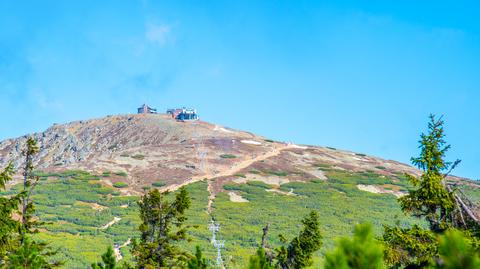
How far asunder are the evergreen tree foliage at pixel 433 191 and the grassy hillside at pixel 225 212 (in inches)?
1445

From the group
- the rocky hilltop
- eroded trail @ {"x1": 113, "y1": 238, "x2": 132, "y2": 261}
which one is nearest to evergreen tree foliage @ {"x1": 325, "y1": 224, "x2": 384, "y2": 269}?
eroded trail @ {"x1": 113, "y1": 238, "x2": 132, "y2": 261}

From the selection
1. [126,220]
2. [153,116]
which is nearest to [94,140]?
[153,116]

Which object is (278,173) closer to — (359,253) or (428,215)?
(428,215)

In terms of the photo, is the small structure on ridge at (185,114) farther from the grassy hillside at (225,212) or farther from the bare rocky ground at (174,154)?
the grassy hillside at (225,212)

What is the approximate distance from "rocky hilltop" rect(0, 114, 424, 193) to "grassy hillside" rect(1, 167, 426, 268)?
570cm

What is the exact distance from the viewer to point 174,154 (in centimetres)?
10406

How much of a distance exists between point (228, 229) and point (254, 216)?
770cm

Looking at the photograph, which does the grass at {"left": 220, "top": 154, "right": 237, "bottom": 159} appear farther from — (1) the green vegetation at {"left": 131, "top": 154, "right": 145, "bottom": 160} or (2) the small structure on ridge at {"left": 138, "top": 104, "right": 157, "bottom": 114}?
(2) the small structure on ridge at {"left": 138, "top": 104, "right": 157, "bottom": 114}

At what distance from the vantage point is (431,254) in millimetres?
12836

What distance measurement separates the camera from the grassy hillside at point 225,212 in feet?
186

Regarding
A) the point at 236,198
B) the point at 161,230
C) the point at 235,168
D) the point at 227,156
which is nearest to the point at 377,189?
the point at 235,168

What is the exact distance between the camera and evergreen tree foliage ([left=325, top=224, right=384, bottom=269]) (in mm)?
3826

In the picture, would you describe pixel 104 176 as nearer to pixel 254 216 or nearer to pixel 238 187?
pixel 238 187

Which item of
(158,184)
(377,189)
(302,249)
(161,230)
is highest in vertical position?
(158,184)
